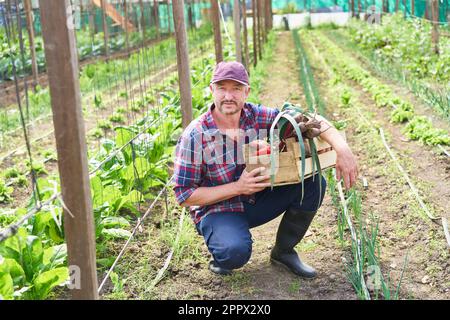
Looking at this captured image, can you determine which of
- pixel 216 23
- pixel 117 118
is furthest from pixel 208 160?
pixel 117 118

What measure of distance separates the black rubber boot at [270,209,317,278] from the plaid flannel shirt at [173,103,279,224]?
24 centimetres

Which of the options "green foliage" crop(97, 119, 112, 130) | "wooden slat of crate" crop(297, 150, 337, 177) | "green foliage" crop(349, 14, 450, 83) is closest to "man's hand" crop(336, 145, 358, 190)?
"wooden slat of crate" crop(297, 150, 337, 177)

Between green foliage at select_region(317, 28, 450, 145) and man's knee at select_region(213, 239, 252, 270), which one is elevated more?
man's knee at select_region(213, 239, 252, 270)

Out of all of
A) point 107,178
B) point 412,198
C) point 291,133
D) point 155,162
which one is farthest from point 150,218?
point 412,198

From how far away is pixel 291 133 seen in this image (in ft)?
10.1

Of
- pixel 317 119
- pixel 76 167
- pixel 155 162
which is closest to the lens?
pixel 76 167

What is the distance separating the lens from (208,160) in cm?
313

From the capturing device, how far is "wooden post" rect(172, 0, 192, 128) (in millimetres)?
4496

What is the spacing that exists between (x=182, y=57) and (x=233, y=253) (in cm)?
199

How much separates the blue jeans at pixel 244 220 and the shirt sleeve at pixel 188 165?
21 cm

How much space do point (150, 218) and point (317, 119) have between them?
5.59ft

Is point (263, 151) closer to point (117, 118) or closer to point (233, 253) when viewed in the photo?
point (233, 253)

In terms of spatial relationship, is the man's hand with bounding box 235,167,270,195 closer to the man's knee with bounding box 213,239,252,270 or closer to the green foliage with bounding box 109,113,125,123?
the man's knee with bounding box 213,239,252,270
